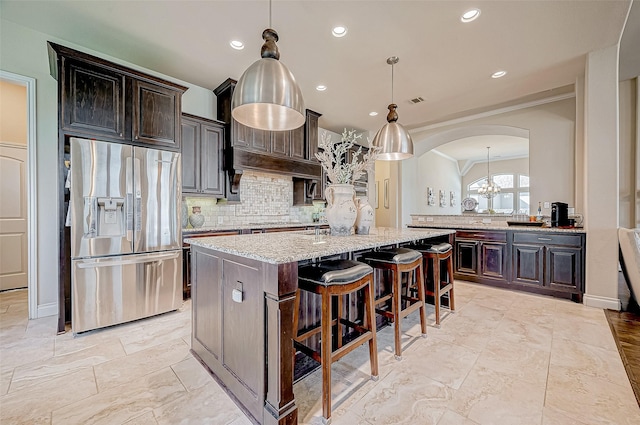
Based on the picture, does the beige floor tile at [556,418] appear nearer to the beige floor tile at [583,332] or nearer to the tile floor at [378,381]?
the tile floor at [378,381]

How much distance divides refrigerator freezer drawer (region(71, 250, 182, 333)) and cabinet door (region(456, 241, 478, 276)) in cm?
381

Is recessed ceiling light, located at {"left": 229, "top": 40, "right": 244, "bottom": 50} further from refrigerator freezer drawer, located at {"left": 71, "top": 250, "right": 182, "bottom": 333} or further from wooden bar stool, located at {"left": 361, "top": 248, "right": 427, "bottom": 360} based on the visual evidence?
wooden bar stool, located at {"left": 361, "top": 248, "right": 427, "bottom": 360}

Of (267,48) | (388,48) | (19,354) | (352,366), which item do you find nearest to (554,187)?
(388,48)

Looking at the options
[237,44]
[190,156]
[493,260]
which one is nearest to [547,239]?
[493,260]

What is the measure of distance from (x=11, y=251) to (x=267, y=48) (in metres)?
4.66

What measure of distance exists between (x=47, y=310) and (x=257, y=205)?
2.74 metres

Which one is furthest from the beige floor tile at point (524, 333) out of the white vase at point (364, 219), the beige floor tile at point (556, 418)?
the white vase at point (364, 219)

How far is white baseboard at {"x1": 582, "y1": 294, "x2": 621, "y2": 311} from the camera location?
3.01 meters

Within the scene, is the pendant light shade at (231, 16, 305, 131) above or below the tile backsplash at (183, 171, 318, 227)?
above

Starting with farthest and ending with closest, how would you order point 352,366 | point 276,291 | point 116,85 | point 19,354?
point 116,85, point 19,354, point 352,366, point 276,291

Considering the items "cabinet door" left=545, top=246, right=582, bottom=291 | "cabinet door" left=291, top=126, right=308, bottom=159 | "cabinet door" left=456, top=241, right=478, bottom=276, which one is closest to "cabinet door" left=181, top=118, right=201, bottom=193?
"cabinet door" left=291, top=126, right=308, bottom=159

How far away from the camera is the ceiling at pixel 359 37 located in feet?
7.83

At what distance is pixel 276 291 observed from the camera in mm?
1289

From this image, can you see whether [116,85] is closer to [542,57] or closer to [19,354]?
[19,354]
